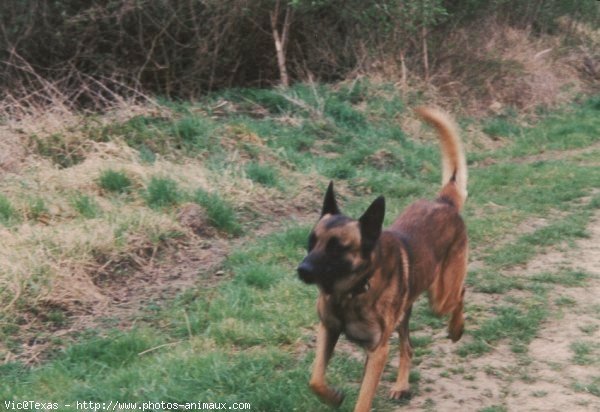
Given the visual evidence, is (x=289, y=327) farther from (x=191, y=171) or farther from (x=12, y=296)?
(x=191, y=171)

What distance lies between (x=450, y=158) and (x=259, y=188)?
3430 mm

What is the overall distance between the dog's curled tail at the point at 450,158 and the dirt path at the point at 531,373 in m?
0.99

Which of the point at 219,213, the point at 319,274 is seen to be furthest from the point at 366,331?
the point at 219,213

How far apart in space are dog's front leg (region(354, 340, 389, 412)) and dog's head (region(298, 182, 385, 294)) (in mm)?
385

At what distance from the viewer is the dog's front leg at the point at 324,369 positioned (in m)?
3.67

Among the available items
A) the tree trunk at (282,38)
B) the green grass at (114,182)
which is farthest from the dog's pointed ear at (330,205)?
→ the tree trunk at (282,38)

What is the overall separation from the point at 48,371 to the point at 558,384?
10.0 feet

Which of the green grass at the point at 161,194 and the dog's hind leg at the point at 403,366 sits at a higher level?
the dog's hind leg at the point at 403,366

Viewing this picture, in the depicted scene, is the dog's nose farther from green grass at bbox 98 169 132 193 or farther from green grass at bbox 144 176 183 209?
green grass at bbox 98 169 132 193

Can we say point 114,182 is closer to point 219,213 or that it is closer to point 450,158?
point 219,213

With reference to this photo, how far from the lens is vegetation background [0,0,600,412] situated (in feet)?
14.3

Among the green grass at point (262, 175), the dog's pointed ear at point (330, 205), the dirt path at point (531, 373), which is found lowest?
the green grass at point (262, 175)

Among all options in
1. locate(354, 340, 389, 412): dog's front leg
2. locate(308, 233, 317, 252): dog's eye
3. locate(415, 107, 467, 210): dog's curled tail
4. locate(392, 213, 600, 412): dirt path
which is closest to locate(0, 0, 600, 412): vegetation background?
locate(392, 213, 600, 412): dirt path

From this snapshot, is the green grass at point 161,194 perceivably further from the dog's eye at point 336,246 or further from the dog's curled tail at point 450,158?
the dog's eye at point 336,246
